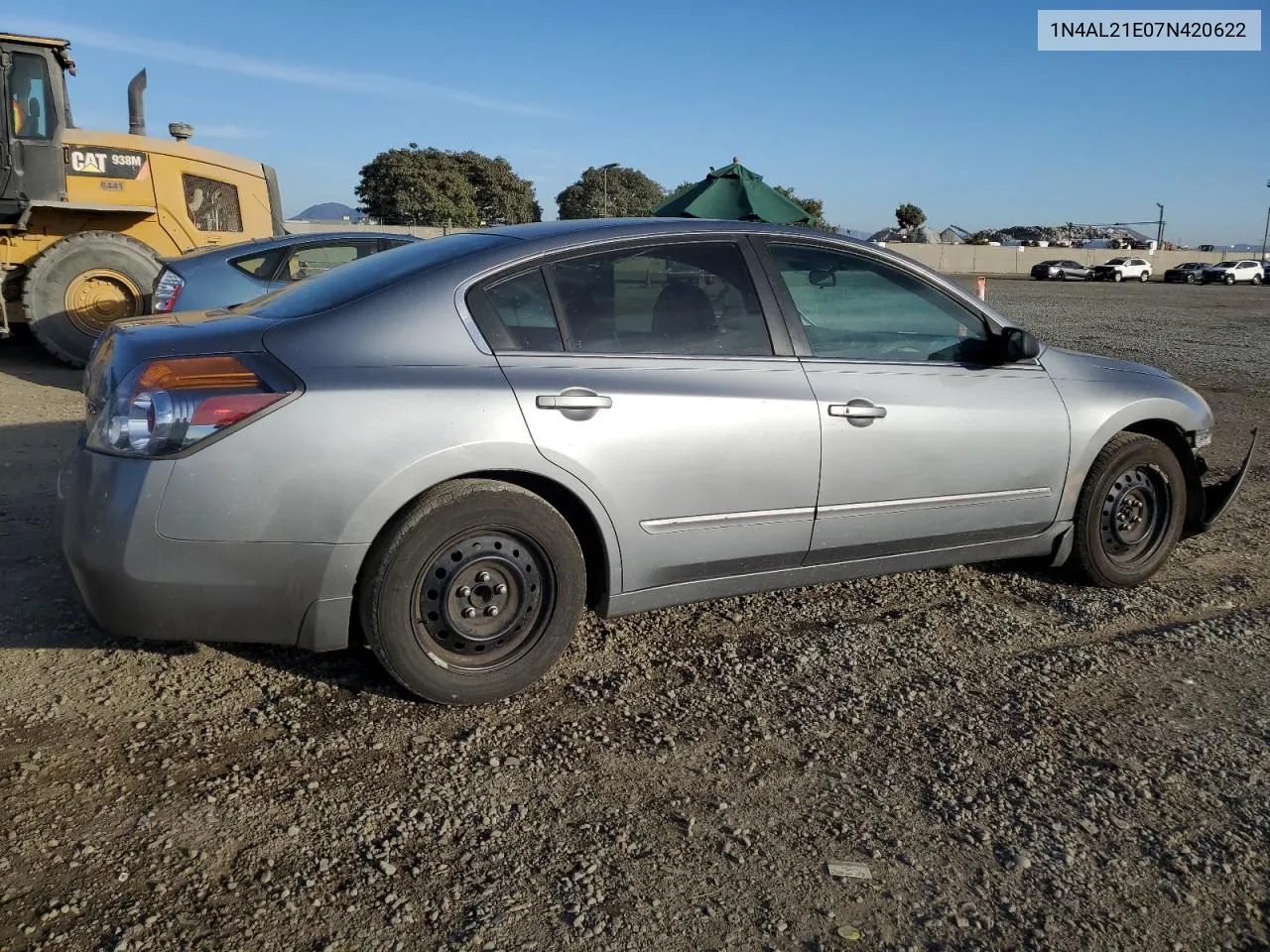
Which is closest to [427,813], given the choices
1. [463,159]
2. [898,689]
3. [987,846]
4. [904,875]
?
[904,875]

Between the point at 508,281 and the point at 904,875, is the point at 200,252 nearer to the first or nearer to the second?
the point at 508,281

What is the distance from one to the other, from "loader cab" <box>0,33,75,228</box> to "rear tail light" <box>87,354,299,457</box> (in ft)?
27.1

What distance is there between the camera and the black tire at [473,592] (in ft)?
10.2

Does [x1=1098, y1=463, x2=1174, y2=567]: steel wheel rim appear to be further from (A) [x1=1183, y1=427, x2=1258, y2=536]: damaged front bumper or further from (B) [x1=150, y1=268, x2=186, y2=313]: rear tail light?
(B) [x1=150, y1=268, x2=186, y2=313]: rear tail light

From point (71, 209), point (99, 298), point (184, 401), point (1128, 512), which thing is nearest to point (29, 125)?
point (71, 209)

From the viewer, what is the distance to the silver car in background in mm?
2959

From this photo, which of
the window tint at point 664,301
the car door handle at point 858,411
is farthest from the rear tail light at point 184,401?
the car door handle at point 858,411

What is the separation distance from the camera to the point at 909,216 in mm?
78625

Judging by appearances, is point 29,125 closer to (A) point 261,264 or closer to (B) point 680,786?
(A) point 261,264

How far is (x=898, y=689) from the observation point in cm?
351

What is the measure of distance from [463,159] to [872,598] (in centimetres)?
5879

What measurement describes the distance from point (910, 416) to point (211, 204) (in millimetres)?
9808

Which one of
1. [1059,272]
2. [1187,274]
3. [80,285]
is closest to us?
[80,285]

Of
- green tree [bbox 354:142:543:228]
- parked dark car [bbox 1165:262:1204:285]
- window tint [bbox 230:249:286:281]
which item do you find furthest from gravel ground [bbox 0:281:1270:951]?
parked dark car [bbox 1165:262:1204:285]
